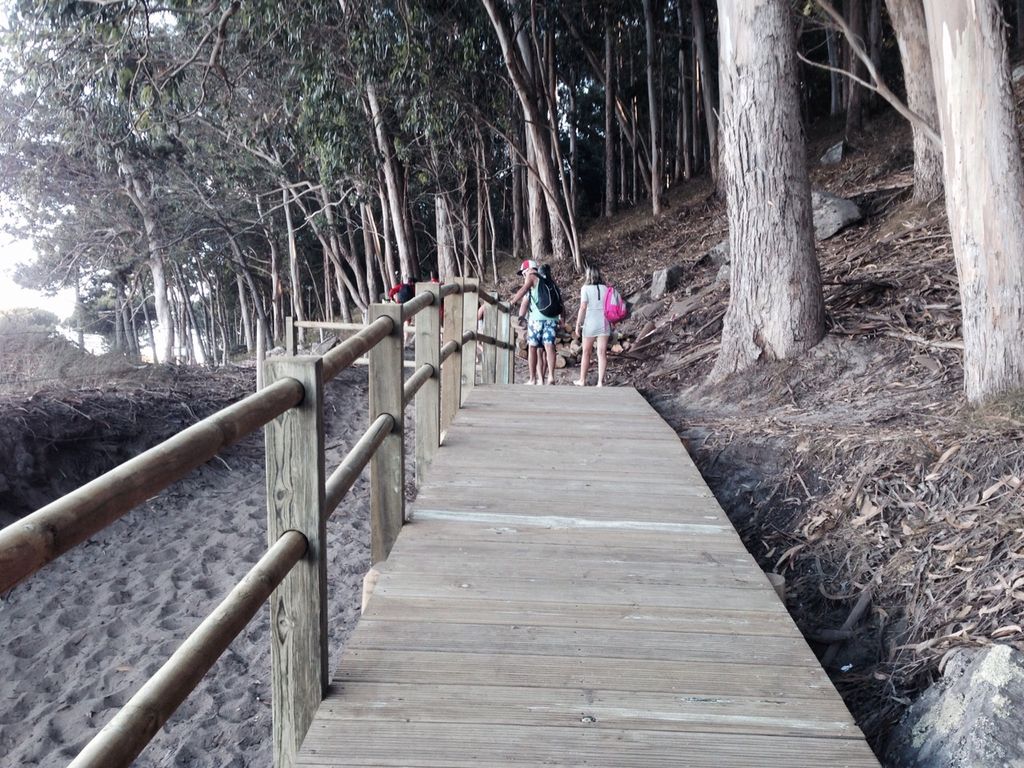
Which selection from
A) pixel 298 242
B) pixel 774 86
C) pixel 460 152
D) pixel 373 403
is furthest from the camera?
pixel 298 242

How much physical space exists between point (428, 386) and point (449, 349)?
0.77 m

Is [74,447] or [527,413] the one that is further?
[74,447]

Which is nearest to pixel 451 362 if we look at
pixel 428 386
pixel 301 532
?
pixel 428 386

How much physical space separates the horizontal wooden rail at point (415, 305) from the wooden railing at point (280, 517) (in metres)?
0.03

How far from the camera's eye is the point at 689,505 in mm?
3807

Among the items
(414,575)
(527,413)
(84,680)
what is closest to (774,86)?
(527,413)

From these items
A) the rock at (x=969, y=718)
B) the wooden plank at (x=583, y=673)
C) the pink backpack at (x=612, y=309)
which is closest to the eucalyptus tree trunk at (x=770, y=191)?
the pink backpack at (x=612, y=309)

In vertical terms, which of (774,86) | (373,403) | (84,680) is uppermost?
(774,86)

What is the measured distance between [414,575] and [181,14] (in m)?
10.5

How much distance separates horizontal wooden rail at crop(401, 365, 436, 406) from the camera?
3.63 meters

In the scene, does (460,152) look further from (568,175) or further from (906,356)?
(906,356)

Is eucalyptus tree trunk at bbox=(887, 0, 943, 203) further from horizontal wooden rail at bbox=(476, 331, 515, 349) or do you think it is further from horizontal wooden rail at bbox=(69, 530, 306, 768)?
horizontal wooden rail at bbox=(69, 530, 306, 768)

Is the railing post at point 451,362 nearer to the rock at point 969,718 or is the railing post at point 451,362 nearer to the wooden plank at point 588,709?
the wooden plank at point 588,709

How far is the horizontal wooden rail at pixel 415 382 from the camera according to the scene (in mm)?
3630
